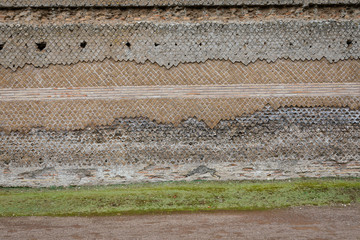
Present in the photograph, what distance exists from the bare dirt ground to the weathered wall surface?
5.12 ft

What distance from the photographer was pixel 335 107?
7762 millimetres

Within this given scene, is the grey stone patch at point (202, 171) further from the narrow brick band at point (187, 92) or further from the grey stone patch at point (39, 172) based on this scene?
the grey stone patch at point (39, 172)

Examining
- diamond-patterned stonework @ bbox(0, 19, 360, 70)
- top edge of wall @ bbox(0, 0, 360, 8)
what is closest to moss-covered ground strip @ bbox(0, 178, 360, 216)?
diamond-patterned stonework @ bbox(0, 19, 360, 70)

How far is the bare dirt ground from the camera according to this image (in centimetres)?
570

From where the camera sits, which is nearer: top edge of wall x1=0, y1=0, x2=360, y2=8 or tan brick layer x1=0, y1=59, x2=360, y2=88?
top edge of wall x1=0, y1=0, x2=360, y2=8

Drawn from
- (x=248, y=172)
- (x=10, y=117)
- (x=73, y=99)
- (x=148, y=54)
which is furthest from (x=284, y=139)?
(x=10, y=117)

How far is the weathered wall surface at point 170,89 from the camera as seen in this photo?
765 cm

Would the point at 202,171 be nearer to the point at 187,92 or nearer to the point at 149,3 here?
the point at 187,92

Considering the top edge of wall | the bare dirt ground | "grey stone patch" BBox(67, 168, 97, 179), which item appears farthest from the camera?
"grey stone patch" BBox(67, 168, 97, 179)

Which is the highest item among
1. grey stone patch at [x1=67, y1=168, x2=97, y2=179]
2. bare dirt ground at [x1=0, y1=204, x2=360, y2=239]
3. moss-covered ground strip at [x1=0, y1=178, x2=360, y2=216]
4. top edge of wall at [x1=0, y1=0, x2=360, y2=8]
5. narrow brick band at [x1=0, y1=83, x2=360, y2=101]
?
top edge of wall at [x1=0, y1=0, x2=360, y2=8]

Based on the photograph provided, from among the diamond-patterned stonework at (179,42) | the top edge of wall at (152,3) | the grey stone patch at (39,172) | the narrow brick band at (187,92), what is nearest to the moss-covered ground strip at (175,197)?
the grey stone patch at (39,172)

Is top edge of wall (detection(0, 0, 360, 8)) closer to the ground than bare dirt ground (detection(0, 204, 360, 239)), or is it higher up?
higher up

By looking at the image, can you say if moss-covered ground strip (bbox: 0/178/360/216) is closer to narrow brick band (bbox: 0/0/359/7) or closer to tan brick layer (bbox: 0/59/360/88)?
tan brick layer (bbox: 0/59/360/88)

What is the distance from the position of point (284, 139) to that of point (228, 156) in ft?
4.54
